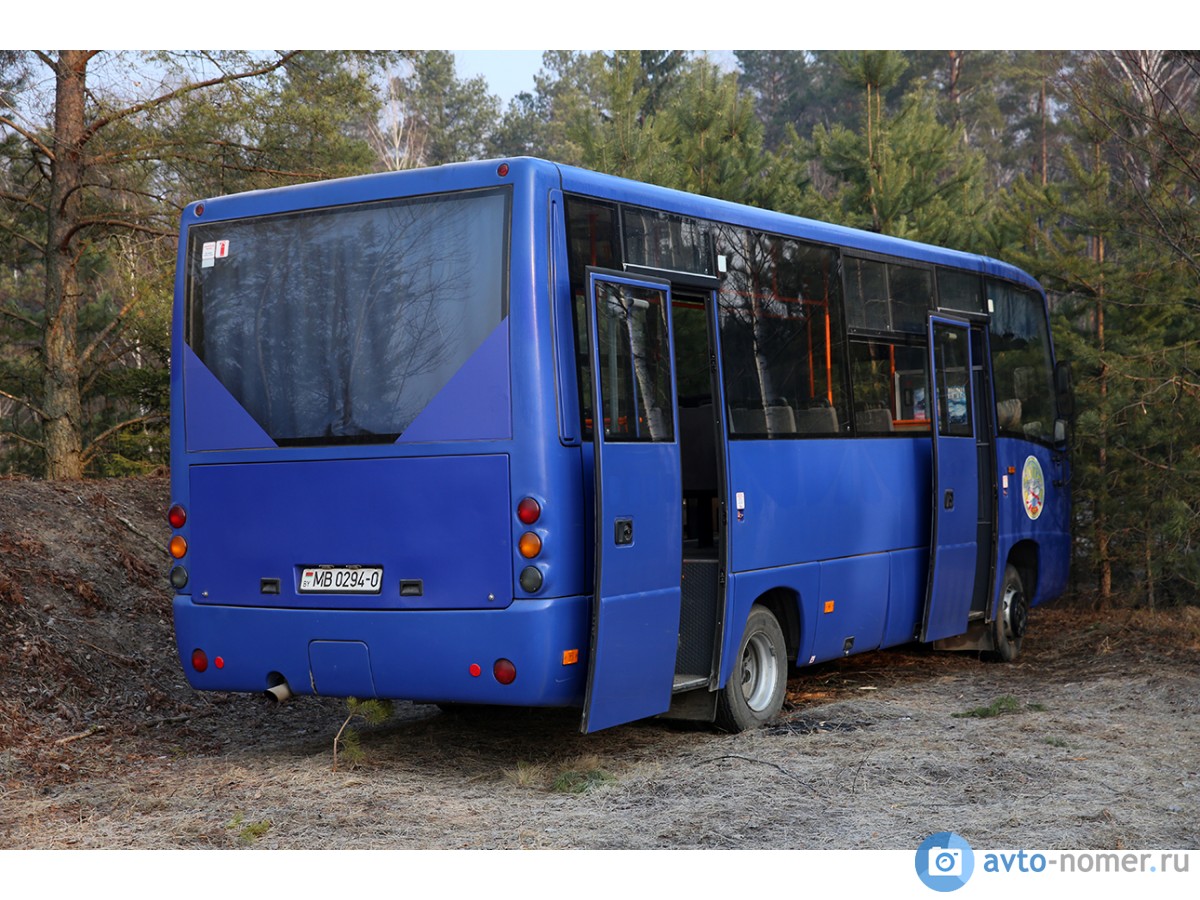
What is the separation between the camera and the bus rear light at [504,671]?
25.2ft

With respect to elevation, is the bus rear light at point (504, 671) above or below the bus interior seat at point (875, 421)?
below

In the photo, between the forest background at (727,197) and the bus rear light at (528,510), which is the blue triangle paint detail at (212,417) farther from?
the forest background at (727,197)

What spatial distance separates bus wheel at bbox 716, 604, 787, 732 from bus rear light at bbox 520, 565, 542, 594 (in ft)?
7.15

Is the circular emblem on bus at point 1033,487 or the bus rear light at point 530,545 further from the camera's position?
the circular emblem on bus at point 1033,487

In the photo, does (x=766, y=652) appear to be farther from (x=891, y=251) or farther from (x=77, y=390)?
(x=77, y=390)

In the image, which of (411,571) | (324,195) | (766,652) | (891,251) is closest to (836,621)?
(766,652)

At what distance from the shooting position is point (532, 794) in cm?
783

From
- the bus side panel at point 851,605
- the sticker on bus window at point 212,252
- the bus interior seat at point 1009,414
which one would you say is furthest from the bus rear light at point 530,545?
the bus interior seat at point 1009,414

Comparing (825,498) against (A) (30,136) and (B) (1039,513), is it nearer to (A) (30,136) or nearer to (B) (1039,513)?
(B) (1039,513)

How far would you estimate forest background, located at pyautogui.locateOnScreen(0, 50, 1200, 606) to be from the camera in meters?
13.0

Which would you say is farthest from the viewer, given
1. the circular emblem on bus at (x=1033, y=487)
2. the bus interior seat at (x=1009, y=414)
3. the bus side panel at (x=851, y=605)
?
the circular emblem on bus at (x=1033, y=487)
